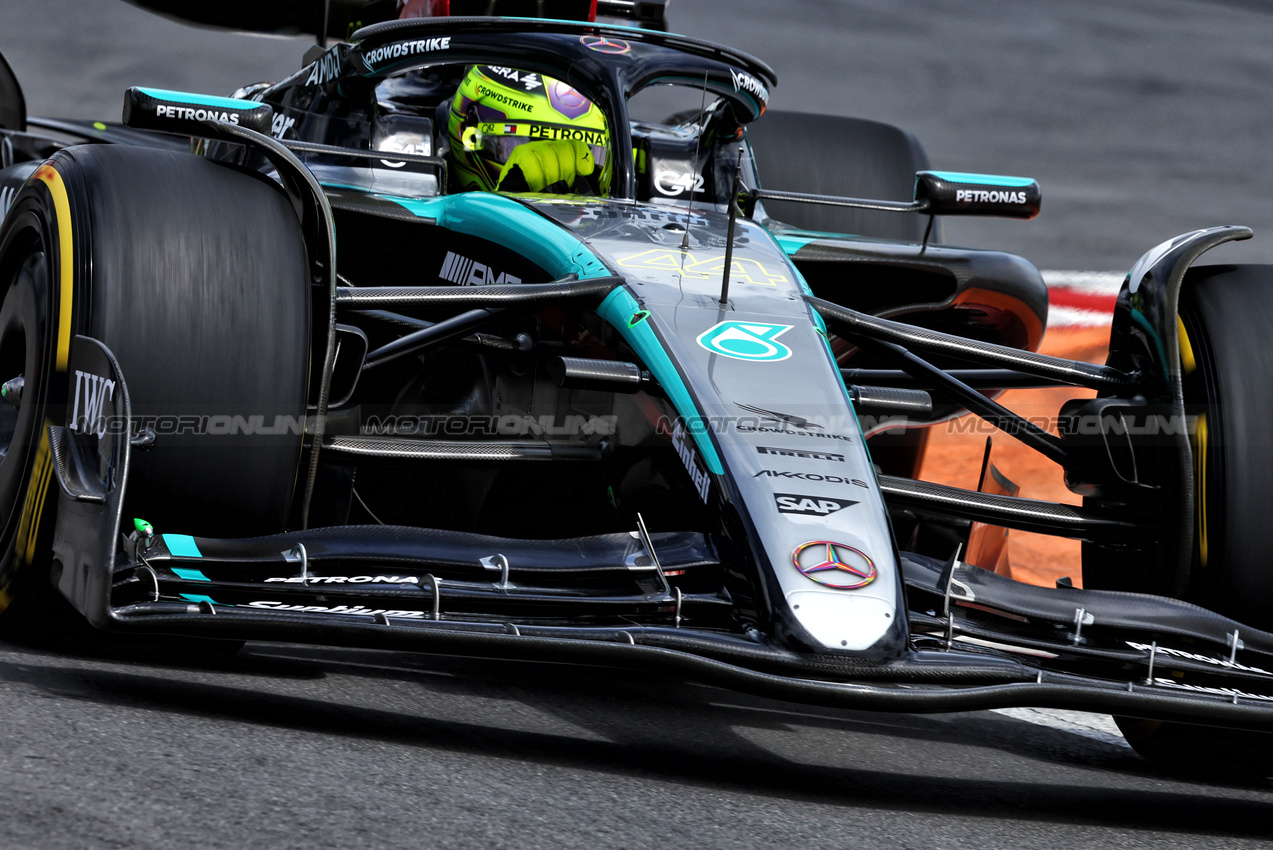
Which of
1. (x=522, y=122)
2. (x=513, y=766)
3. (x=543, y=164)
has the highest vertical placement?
(x=522, y=122)

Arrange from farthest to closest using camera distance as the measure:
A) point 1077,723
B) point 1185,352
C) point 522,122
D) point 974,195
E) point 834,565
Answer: point 522,122, point 974,195, point 1077,723, point 1185,352, point 834,565

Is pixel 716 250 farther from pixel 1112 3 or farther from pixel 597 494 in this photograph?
pixel 1112 3

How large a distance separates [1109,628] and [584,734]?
0.97m

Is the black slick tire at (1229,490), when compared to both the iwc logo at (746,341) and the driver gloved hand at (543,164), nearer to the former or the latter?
the iwc logo at (746,341)

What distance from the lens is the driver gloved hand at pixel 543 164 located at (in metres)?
4.09

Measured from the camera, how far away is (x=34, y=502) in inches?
107

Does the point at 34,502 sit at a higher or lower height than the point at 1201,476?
lower

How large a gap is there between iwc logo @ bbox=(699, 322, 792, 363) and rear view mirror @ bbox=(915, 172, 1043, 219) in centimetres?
98

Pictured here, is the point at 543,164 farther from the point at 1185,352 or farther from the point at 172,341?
the point at 1185,352

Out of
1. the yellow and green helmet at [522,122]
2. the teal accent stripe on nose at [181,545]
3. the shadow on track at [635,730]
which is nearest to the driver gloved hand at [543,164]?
the yellow and green helmet at [522,122]

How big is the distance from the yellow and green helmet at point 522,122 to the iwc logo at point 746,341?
1.23 metres

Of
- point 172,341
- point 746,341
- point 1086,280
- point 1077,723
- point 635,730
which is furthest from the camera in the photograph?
point 1086,280

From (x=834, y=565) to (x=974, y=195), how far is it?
165cm

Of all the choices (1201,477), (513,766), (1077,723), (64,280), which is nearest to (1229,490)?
(1201,477)
